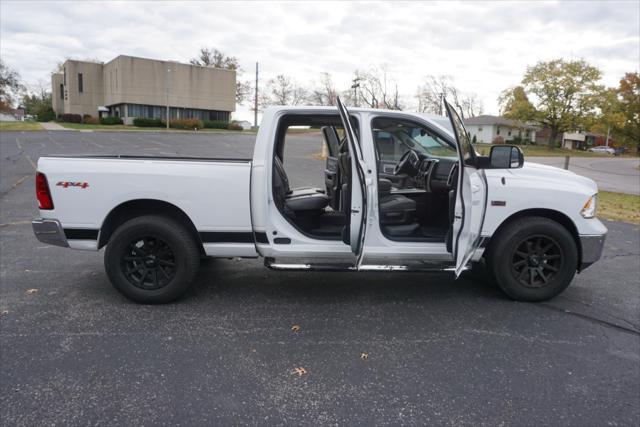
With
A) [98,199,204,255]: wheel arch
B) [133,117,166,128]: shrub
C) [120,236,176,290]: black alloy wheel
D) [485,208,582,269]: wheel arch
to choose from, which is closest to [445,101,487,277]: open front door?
[485,208,582,269]: wheel arch

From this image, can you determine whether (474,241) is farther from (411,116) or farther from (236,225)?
(236,225)

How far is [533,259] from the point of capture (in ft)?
15.1

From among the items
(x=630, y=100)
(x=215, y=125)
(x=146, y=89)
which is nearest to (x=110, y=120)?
(x=146, y=89)

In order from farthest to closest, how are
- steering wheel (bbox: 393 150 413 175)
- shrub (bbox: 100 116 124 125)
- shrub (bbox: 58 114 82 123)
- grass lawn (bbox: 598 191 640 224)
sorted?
1. shrub (bbox: 58 114 82 123)
2. shrub (bbox: 100 116 124 125)
3. grass lawn (bbox: 598 191 640 224)
4. steering wheel (bbox: 393 150 413 175)

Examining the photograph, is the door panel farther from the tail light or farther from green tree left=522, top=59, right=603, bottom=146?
green tree left=522, top=59, right=603, bottom=146

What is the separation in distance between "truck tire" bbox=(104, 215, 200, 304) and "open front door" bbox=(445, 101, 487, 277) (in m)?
2.36

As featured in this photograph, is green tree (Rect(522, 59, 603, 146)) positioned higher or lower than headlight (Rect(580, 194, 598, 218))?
higher

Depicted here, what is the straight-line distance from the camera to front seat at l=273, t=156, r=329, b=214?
15.0 feet

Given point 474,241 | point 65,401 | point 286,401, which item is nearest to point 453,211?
point 474,241

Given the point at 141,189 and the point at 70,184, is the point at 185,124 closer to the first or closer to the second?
the point at 70,184

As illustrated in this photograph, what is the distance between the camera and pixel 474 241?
438 centimetres

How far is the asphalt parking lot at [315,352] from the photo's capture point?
2.87 meters

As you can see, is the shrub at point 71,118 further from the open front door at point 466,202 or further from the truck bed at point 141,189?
the open front door at point 466,202

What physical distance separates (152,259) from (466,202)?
2.89m
